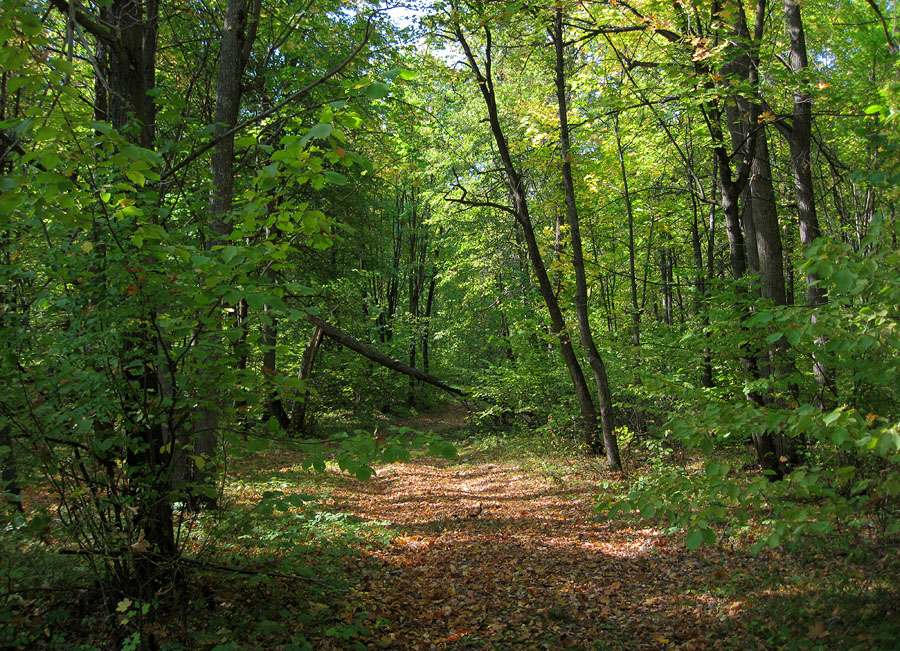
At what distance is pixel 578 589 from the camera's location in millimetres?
5332

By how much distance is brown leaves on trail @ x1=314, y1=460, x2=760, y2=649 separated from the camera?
4.37 metres

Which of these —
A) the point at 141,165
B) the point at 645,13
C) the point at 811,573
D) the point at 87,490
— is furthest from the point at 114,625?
the point at 645,13

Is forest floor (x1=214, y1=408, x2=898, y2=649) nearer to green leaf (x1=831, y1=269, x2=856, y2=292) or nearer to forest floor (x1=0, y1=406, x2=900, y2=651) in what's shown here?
forest floor (x1=0, y1=406, x2=900, y2=651)

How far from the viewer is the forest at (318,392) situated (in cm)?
291

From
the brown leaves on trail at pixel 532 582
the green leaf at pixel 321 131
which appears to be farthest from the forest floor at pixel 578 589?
the green leaf at pixel 321 131

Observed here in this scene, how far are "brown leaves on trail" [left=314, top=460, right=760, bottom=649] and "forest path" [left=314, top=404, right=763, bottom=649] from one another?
0.04 feet

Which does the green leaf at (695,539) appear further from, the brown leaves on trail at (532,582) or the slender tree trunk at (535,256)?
the slender tree trunk at (535,256)

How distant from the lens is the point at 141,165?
8.86 ft

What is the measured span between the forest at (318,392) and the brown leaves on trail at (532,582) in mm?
42

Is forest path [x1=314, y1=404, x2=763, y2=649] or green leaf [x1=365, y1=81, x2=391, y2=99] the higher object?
green leaf [x1=365, y1=81, x2=391, y2=99]

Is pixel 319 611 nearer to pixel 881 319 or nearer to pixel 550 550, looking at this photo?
pixel 550 550

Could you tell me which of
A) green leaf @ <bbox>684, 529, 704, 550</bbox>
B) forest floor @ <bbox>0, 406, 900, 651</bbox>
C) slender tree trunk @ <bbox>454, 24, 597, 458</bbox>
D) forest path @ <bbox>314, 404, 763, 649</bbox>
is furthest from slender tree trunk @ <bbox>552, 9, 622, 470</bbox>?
green leaf @ <bbox>684, 529, 704, 550</bbox>

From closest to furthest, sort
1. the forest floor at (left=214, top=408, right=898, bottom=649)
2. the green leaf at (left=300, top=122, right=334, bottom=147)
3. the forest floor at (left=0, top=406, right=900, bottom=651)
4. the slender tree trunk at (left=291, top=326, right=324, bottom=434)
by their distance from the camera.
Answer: the green leaf at (left=300, top=122, right=334, bottom=147)
the forest floor at (left=0, top=406, right=900, bottom=651)
the forest floor at (left=214, top=408, right=898, bottom=649)
the slender tree trunk at (left=291, top=326, right=324, bottom=434)

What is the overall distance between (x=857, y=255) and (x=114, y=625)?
491 cm
